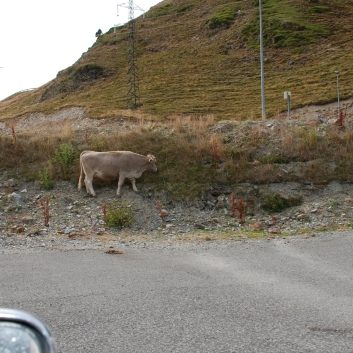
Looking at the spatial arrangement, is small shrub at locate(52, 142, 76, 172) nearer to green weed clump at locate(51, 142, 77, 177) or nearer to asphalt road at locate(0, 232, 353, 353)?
green weed clump at locate(51, 142, 77, 177)

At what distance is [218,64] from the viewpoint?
227ft

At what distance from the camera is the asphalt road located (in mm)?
5066

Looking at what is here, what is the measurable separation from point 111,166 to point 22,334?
1435 centimetres

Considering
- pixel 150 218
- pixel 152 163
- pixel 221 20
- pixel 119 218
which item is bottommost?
pixel 150 218

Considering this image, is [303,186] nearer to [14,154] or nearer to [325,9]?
[14,154]

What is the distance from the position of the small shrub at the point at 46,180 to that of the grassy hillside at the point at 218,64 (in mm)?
23304

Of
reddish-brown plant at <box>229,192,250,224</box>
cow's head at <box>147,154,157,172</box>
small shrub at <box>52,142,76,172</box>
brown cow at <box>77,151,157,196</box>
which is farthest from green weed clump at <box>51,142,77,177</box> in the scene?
reddish-brown plant at <box>229,192,250,224</box>

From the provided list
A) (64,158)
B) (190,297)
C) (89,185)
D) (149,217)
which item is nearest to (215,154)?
(149,217)

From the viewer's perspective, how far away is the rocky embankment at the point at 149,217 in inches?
455

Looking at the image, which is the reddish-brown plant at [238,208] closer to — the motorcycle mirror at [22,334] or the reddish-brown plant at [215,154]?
the reddish-brown plant at [215,154]

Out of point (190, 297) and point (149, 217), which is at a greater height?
point (190, 297)

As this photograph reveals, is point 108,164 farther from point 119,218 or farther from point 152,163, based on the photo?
point 119,218

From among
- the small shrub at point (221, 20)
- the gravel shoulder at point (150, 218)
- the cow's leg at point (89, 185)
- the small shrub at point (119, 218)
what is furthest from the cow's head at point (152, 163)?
the small shrub at point (221, 20)

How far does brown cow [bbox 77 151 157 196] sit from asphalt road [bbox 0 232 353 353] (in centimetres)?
629
